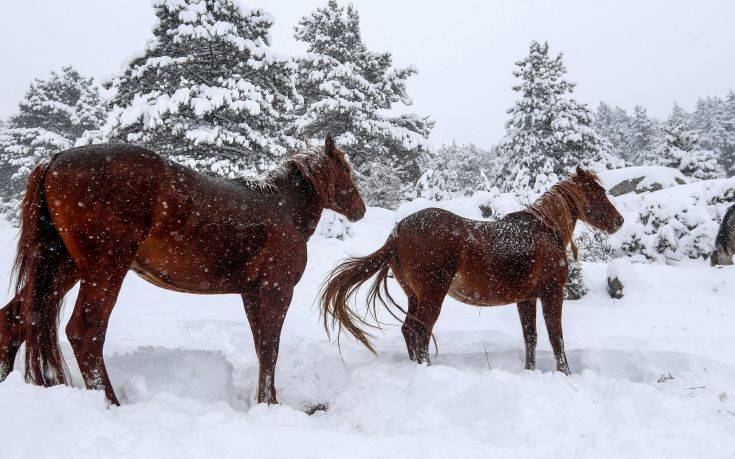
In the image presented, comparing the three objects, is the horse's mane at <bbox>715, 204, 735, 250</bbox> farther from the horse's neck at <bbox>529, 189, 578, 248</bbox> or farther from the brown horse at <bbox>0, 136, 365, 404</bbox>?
the brown horse at <bbox>0, 136, 365, 404</bbox>

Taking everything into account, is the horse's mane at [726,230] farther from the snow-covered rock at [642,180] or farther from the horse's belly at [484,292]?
the snow-covered rock at [642,180]

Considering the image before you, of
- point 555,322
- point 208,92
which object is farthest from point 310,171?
point 208,92

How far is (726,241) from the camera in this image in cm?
934

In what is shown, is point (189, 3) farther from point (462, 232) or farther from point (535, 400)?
point (535, 400)

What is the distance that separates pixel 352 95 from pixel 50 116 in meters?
20.2

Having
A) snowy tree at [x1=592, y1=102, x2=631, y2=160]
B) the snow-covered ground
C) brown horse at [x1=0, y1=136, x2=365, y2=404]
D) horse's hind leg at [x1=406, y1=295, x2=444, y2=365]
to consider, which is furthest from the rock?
snowy tree at [x1=592, y1=102, x2=631, y2=160]

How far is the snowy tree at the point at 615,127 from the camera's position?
46719mm

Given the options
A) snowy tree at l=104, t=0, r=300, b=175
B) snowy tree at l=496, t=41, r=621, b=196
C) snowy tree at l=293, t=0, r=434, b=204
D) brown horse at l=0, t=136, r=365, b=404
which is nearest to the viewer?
brown horse at l=0, t=136, r=365, b=404

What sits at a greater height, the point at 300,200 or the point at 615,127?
the point at 615,127

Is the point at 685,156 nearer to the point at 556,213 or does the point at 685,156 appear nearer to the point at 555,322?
the point at 556,213

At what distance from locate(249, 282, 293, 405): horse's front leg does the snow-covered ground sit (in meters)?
0.28

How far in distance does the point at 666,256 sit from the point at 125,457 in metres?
12.8

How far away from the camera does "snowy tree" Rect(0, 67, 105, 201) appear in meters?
23.2

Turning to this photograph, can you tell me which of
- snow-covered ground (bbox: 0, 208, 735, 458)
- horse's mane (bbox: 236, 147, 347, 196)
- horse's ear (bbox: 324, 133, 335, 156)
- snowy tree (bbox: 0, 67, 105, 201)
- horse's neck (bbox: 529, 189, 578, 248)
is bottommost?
snow-covered ground (bbox: 0, 208, 735, 458)
